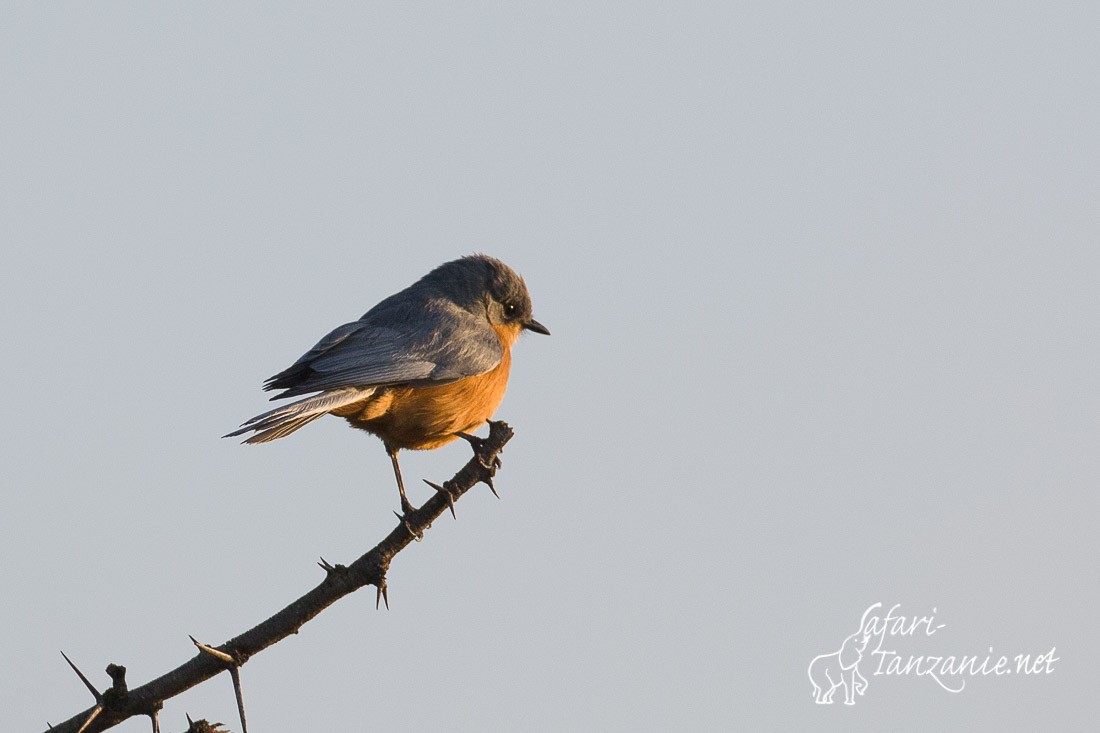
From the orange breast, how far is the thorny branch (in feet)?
8.50

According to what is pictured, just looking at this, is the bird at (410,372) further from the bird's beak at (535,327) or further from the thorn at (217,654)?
the thorn at (217,654)

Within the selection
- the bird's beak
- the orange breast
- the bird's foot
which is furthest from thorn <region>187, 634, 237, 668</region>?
the bird's beak

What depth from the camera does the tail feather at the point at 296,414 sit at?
7.33m

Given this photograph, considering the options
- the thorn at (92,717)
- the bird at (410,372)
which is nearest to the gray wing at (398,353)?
the bird at (410,372)

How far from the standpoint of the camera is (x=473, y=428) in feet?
33.7

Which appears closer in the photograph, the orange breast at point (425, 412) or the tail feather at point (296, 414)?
the tail feather at point (296, 414)

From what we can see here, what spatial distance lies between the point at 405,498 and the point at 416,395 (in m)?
0.83

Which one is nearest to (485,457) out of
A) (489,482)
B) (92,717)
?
(489,482)

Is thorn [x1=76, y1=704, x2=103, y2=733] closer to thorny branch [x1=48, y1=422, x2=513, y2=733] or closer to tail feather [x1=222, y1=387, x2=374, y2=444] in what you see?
thorny branch [x1=48, y1=422, x2=513, y2=733]

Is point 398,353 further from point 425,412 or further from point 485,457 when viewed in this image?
point 485,457

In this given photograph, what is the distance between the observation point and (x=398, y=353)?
961cm

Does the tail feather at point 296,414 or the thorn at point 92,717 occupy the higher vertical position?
the tail feather at point 296,414

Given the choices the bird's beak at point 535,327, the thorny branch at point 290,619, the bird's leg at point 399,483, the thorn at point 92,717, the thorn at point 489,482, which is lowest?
the thorn at point 92,717

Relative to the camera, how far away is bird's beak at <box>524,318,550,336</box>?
1246 cm
